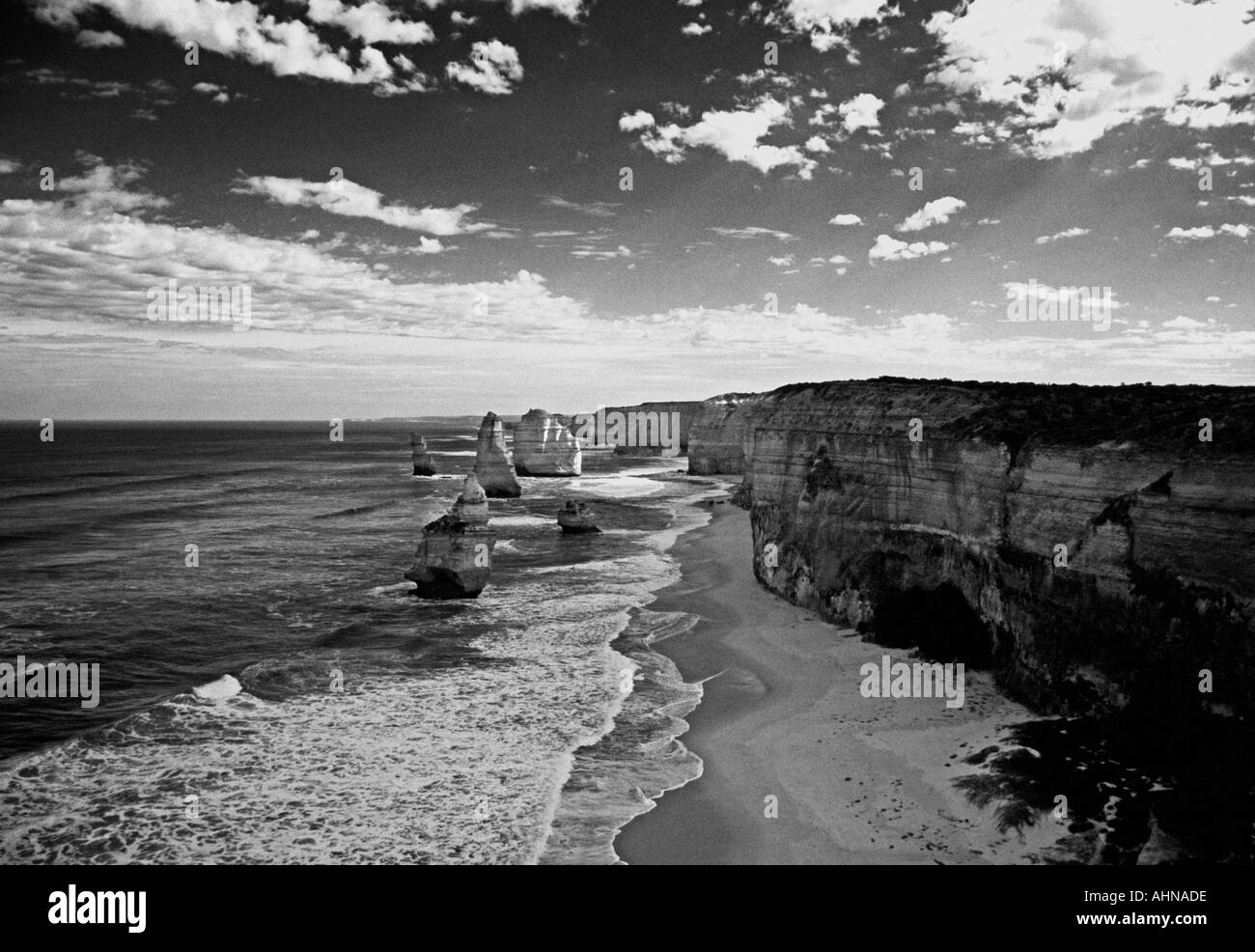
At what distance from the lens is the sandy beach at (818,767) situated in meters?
12.1

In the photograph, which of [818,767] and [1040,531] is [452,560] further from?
[1040,531]

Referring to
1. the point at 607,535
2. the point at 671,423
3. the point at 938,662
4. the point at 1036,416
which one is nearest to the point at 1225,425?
Result: the point at 1036,416

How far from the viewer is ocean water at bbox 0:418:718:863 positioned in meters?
12.9

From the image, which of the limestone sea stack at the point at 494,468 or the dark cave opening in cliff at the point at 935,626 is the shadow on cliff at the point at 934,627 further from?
the limestone sea stack at the point at 494,468

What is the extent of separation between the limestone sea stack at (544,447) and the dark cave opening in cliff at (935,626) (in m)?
65.6

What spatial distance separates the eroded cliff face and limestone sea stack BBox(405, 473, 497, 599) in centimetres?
1271

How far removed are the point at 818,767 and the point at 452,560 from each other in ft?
63.3

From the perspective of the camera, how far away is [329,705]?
1895cm

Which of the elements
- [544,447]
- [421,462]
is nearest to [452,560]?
[544,447]

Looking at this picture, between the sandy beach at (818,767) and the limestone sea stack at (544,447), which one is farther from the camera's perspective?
the limestone sea stack at (544,447)
